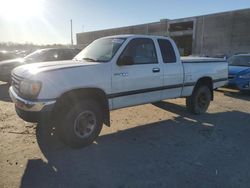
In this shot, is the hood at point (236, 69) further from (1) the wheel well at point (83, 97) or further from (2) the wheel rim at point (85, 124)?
(2) the wheel rim at point (85, 124)

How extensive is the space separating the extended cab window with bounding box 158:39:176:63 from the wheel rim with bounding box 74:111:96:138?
235 cm

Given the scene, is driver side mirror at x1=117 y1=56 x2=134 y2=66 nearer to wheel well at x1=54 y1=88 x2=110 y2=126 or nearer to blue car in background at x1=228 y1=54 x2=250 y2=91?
wheel well at x1=54 y1=88 x2=110 y2=126

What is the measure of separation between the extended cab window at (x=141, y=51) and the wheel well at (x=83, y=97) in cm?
99

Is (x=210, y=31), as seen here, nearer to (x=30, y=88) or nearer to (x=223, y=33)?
(x=223, y=33)

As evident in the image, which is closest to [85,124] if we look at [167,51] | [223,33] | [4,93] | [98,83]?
[98,83]

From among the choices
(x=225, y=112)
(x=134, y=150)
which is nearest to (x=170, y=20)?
(x=225, y=112)

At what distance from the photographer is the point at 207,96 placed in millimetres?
8180

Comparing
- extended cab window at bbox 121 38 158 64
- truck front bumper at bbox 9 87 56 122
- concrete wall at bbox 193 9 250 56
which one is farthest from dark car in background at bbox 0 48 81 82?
concrete wall at bbox 193 9 250 56

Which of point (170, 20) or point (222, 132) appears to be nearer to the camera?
point (222, 132)

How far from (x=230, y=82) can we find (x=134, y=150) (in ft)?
24.5

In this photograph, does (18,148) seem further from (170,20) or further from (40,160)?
(170,20)

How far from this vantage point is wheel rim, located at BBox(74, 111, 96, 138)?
5.17 meters

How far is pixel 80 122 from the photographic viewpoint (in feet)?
17.2

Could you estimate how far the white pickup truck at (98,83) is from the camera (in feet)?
15.7
